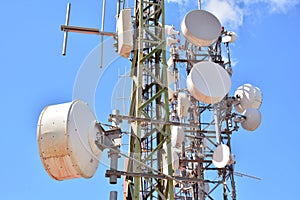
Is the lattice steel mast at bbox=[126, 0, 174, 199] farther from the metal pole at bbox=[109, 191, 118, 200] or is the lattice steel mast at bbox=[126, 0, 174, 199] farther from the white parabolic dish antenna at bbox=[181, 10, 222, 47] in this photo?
the metal pole at bbox=[109, 191, 118, 200]

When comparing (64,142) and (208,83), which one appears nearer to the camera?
(64,142)

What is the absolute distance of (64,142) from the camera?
6855 millimetres

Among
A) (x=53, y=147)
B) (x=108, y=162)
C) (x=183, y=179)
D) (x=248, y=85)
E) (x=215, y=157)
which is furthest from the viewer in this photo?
(x=248, y=85)

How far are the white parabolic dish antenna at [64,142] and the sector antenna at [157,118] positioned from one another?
15 millimetres

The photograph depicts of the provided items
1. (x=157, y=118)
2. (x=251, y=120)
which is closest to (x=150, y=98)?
(x=157, y=118)

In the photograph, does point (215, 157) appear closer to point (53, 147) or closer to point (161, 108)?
point (161, 108)

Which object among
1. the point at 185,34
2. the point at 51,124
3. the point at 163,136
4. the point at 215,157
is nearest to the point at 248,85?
the point at 215,157

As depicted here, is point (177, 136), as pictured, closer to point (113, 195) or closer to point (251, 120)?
point (251, 120)

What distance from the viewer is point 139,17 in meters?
9.76

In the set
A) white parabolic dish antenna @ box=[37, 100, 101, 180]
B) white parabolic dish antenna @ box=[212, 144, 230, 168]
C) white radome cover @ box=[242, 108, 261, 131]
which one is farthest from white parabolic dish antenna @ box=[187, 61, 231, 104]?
white parabolic dish antenna @ box=[37, 100, 101, 180]

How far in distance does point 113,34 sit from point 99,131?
8.14 feet

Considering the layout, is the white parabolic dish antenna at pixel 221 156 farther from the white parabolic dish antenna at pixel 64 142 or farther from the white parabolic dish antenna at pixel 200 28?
the white parabolic dish antenna at pixel 64 142

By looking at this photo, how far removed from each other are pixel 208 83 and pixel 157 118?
1369mm

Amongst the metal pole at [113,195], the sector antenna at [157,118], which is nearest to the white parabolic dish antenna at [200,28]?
the sector antenna at [157,118]
